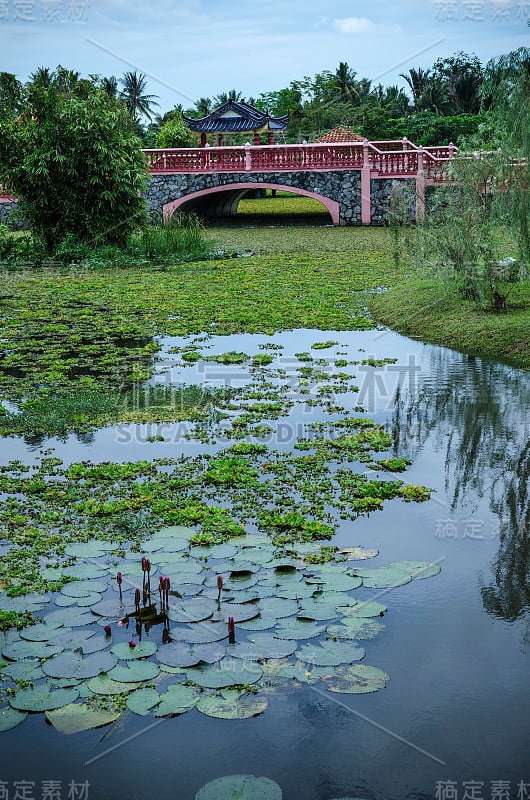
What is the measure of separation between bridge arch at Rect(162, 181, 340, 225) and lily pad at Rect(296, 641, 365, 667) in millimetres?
23762

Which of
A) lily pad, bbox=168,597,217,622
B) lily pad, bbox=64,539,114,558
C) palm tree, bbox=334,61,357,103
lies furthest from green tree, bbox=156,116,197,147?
lily pad, bbox=168,597,217,622

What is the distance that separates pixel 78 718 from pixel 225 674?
2.27 ft

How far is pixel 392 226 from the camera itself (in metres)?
14.4

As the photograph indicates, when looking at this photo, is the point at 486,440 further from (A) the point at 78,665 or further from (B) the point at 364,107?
(B) the point at 364,107

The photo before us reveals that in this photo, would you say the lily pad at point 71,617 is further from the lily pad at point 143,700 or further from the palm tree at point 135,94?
the palm tree at point 135,94

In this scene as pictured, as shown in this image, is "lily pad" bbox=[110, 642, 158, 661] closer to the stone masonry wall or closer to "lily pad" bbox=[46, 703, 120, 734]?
"lily pad" bbox=[46, 703, 120, 734]

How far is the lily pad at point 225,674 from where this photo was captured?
4008 millimetres

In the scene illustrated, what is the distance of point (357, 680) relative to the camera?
13.3 feet

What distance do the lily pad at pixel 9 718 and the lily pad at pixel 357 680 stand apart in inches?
54.0

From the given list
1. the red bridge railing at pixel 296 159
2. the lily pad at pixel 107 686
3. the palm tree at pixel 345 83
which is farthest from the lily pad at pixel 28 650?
the palm tree at pixel 345 83

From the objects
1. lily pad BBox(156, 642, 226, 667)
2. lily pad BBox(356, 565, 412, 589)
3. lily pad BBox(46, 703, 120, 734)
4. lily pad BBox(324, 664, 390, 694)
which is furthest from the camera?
lily pad BBox(356, 565, 412, 589)

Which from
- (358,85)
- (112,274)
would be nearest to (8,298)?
(112,274)

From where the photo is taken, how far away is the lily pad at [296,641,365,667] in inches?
164

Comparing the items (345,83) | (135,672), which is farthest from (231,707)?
(345,83)
